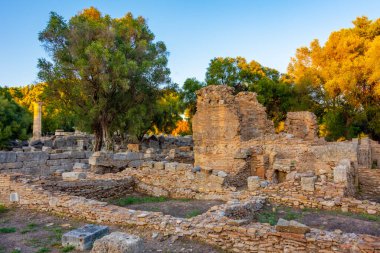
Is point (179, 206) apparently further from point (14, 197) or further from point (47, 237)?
point (14, 197)

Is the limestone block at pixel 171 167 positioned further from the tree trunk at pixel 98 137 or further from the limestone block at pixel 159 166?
the tree trunk at pixel 98 137

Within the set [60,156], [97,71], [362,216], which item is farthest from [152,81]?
[362,216]

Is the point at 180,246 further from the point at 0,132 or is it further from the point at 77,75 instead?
the point at 0,132

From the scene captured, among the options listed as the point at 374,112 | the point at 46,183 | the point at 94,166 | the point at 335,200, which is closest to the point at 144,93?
the point at 94,166

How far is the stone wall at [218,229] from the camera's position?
5327mm

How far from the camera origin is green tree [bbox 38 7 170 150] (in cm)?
1967

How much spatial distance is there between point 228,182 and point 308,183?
3.47m

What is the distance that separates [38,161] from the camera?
58.8 feet

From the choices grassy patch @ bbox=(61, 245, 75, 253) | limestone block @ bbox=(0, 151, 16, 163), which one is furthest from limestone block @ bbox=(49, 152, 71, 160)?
grassy patch @ bbox=(61, 245, 75, 253)

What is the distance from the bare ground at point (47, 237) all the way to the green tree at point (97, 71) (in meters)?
12.1

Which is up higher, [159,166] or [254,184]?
[159,166]

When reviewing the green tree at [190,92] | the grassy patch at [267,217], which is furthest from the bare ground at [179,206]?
the green tree at [190,92]

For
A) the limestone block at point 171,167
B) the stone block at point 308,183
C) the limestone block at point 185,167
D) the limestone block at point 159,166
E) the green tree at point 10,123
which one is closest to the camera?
the stone block at point 308,183

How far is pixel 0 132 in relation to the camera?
2636 cm
